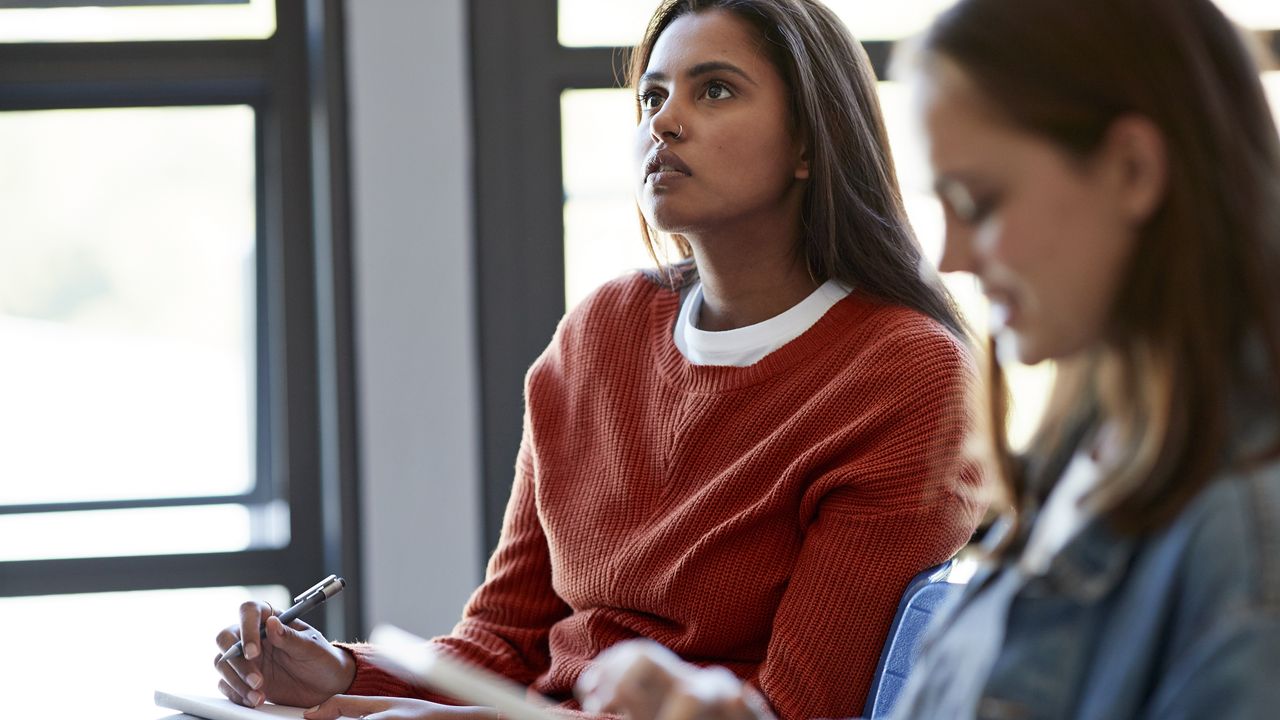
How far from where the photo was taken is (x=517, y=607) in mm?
1580

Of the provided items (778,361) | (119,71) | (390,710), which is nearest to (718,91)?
(778,361)

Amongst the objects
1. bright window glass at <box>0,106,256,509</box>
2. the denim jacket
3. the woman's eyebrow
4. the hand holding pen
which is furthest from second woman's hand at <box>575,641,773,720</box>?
bright window glass at <box>0,106,256,509</box>

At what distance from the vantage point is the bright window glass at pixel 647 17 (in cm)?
224

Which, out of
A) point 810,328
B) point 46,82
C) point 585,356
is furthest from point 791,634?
point 46,82

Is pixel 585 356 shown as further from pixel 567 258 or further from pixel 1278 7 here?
pixel 1278 7

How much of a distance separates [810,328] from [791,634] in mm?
357

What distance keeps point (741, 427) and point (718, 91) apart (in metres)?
0.39

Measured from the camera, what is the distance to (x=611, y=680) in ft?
2.56

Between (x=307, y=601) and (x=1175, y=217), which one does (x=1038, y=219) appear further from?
(x=307, y=601)

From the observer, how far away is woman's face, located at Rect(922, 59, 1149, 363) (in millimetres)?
692

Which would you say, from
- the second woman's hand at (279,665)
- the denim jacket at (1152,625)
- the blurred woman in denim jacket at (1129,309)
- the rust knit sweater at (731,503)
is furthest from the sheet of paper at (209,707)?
the denim jacket at (1152,625)

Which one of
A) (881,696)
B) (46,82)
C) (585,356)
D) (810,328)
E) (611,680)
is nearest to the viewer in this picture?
(611,680)

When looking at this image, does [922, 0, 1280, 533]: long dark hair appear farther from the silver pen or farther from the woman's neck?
the silver pen

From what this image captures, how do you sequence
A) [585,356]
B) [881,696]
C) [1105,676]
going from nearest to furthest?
[1105,676] < [881,696] < [585,356]
